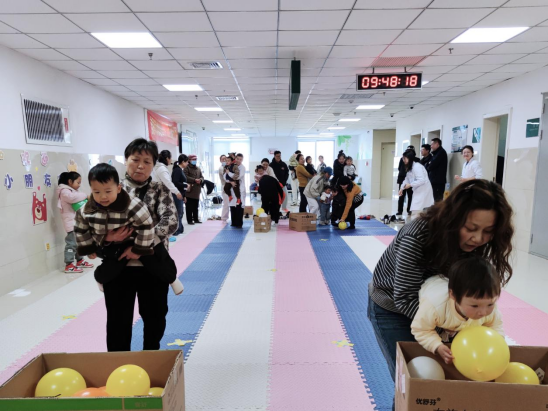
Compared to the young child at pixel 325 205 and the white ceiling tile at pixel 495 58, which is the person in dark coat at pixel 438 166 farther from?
the white ceiling tile at pixel 495 58

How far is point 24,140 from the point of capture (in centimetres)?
459

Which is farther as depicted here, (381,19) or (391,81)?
(391,81)

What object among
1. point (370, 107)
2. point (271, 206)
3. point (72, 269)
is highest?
point (370, 107)

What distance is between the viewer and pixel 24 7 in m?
3.40

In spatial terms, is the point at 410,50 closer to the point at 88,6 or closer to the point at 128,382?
the point at 88,6

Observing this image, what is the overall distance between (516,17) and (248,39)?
308 centimetres

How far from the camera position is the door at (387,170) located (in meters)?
15.9

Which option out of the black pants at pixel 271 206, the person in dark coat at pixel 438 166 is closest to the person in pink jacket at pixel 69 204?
the black pants at pixel 271 206

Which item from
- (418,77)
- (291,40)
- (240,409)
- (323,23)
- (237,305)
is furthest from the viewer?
(418,77)

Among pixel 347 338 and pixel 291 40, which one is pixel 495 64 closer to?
pixel 291 40

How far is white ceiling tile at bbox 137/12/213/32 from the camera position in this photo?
3695mm

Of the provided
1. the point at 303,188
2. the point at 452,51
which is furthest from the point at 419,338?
the point at 303,188

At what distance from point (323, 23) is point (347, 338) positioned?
338cm

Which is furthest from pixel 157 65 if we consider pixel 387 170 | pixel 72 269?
pixel 387 170
